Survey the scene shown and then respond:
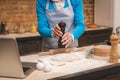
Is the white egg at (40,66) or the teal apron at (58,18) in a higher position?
the teal apron at (58,18)

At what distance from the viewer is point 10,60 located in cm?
140

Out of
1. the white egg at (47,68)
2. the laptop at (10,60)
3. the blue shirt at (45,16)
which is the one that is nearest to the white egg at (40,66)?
the white egg at (47,68)

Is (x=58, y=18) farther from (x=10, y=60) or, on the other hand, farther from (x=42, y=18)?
(x=10, y=60)

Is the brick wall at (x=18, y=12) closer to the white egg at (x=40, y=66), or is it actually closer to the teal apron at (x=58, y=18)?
the teal apron at (x=58, y=18)

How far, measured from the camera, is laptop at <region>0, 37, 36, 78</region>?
54.5 inches

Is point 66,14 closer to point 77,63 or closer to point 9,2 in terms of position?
point 77,63

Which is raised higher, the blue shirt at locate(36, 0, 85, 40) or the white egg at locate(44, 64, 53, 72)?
the blue shirt at locate(36, 0, 85, 40)

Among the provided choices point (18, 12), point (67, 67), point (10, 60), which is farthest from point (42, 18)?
point (18, 12)

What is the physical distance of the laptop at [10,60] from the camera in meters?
1.38

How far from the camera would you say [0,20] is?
3953 mm

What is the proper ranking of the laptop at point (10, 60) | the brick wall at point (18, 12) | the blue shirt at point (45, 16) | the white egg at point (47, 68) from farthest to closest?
the brick wall at point (18, 12) < the blue shirt at point (45, 16) < the white egg at point (47, 68) < the laptop at point (10, 60)

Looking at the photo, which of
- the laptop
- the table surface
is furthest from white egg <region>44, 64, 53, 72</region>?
the laptop

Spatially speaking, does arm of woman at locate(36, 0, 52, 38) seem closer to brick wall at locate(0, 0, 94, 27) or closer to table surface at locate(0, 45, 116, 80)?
table surface at locate(0, 45, 116, 80)

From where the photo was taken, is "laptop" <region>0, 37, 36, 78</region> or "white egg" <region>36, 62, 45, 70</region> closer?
"laptop" <region>0, 37, 36, 78</region>
